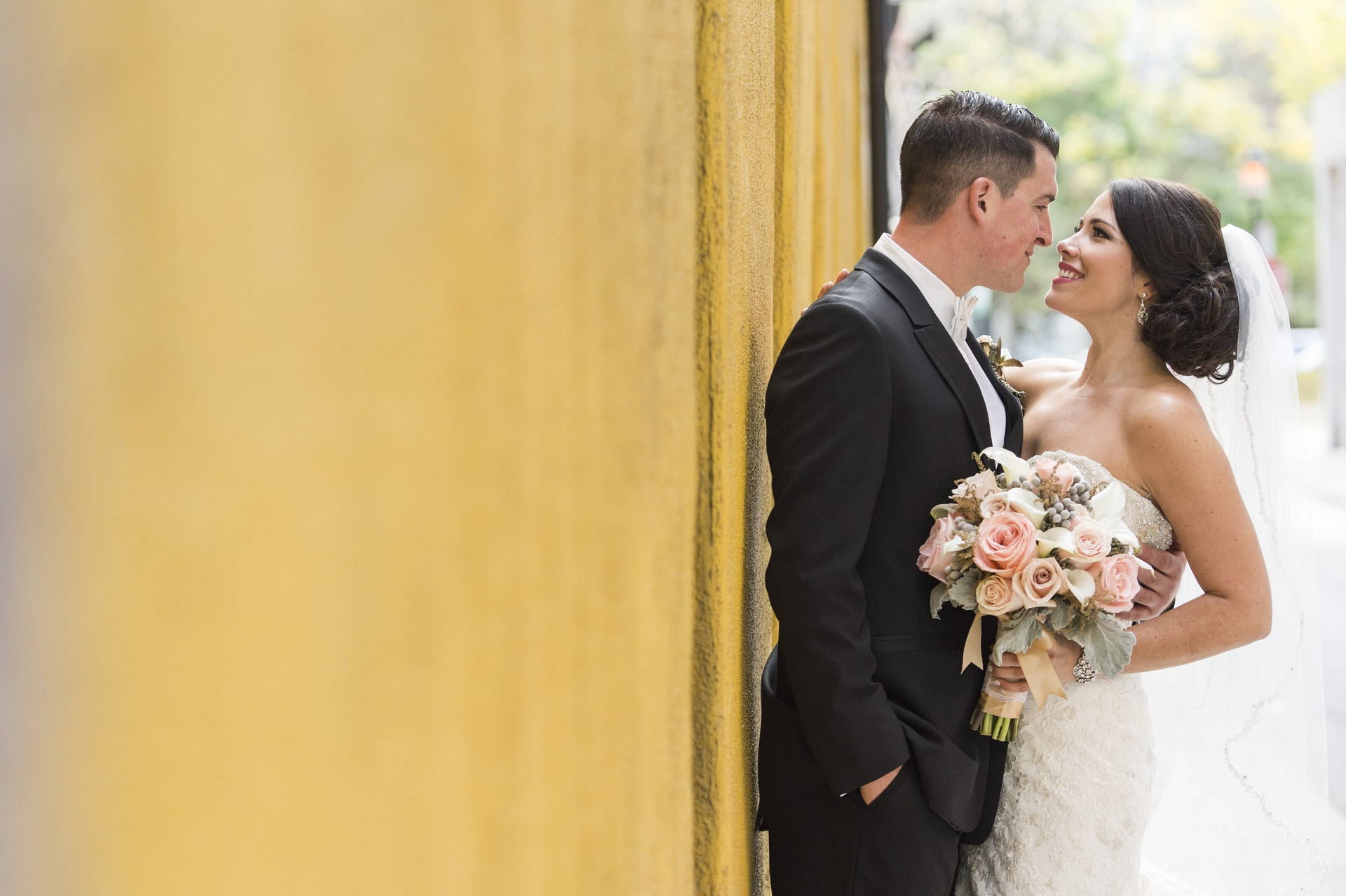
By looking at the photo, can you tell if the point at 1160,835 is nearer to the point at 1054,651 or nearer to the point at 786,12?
the point at 1054,651

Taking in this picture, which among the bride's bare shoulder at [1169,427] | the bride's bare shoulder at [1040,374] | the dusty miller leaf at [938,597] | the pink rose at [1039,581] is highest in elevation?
the bride's bare shoulder at [1040,374]

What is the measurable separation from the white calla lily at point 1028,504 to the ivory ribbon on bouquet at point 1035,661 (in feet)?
0.66

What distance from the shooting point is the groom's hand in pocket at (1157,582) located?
248cm

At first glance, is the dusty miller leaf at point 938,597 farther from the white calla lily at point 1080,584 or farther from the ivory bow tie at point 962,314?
the ivory bow tie at point 962,314

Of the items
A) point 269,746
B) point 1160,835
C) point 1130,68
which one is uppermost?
point 1130,68

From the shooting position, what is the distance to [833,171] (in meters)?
4.03

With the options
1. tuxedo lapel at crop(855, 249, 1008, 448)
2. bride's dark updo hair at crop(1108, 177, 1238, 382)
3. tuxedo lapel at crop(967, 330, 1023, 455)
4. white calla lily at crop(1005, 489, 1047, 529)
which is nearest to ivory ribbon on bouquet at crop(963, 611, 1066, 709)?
white calla lily at crop(1005, 489, 1047, 529)

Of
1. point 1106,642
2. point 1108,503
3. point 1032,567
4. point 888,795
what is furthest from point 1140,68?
point 888,795

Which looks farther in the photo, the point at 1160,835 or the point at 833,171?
the point at 833,171

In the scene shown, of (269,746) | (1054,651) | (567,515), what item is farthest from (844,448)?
(269,746)

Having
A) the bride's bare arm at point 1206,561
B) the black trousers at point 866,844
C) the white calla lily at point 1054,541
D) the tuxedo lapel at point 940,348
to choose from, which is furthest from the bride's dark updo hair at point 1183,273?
the black trousers at point 866,844

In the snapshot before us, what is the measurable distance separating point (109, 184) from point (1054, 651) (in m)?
2.06

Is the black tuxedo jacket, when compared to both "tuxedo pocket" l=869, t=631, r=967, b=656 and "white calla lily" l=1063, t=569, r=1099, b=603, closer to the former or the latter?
"tuxedo pocket" l=869, t=631, r=967, b=656

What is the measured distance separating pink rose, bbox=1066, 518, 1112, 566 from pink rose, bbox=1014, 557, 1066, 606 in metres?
0.05
